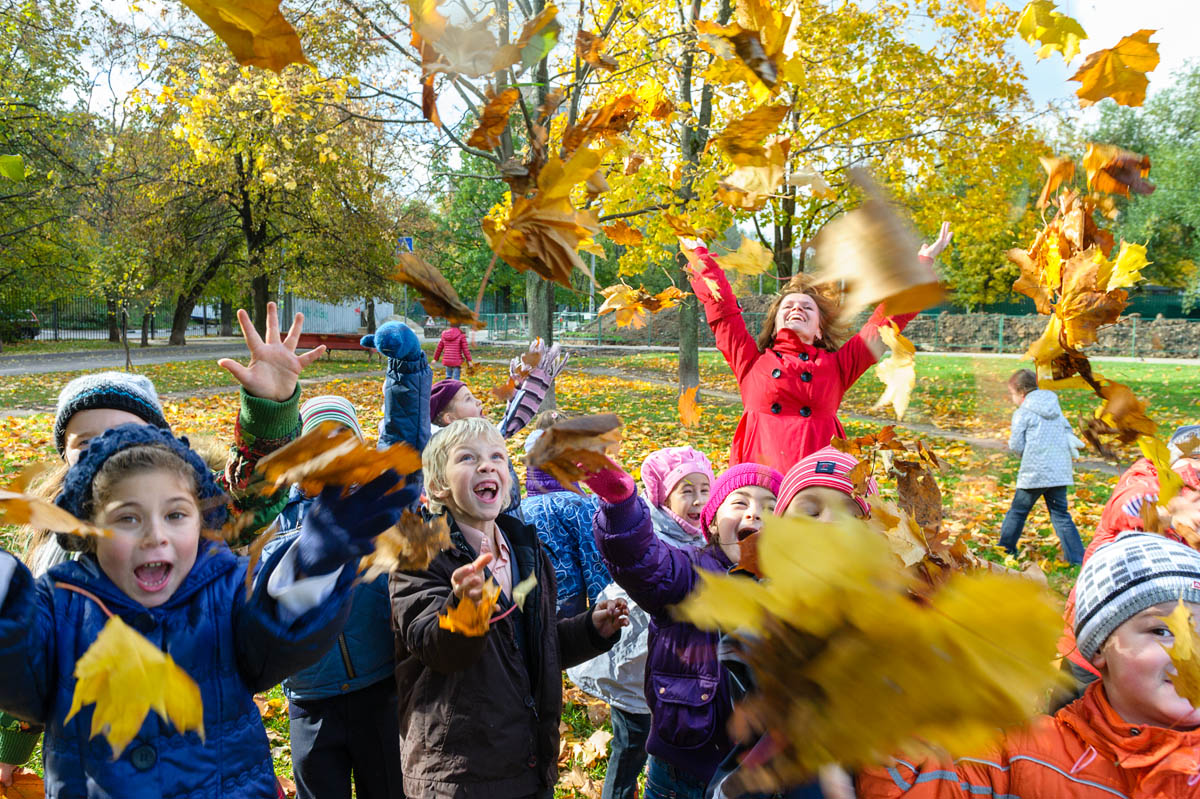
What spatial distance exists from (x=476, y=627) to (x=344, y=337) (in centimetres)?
2295

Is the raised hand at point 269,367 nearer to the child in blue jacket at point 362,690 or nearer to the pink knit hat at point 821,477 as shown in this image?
the child in blue jacket at point 362,690

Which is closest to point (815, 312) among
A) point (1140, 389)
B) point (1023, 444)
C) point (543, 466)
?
point (543, 466)

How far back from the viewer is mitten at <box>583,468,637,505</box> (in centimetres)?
192

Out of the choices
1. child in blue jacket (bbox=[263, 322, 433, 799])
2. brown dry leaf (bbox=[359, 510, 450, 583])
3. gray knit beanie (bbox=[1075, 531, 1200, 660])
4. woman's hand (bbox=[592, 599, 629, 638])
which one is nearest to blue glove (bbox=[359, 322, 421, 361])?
child in blue jacket (bbox=[263, 322, 433, 799])

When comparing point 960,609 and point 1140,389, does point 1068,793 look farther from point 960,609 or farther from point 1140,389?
point 1140,389

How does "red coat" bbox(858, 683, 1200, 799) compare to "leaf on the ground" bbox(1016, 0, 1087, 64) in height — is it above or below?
below

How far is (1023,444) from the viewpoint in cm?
543

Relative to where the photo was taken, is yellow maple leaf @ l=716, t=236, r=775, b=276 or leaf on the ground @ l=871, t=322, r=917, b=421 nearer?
leaf on the ground @ l=871, t=322, r=917, b=421

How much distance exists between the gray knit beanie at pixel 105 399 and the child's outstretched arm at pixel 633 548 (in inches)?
45.6

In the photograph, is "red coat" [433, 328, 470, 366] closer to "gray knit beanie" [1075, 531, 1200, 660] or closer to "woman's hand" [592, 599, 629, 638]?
"woman's hand" [592, 599, 629, 638]

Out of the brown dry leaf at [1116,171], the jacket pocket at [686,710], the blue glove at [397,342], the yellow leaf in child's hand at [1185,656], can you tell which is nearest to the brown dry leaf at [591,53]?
the blue glove at [397,342]

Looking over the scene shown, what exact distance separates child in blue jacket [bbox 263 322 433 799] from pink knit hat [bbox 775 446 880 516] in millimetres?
1158

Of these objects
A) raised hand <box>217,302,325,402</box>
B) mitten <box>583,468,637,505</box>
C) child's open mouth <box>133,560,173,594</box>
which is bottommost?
child's open mouth <box>133,560,173,594</box>

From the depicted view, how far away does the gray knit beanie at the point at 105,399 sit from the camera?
201 cm
